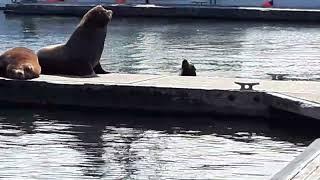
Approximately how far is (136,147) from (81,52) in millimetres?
4274

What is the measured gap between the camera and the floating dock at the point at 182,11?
38.3 meters

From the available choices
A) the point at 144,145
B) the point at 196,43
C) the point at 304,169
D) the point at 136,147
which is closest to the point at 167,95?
the point at 144,145

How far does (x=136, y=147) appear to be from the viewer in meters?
10.2

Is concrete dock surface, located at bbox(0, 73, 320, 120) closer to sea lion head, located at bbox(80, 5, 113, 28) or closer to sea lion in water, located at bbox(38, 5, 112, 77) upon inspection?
sea lion in water, located at bbox(38, 5, 112, 77)

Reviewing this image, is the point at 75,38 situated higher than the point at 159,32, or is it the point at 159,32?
the point at 75,38

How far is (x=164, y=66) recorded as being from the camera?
1947 cm

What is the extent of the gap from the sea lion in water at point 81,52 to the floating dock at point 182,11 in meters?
24.2

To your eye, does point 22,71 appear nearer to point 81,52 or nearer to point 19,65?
point 19,65

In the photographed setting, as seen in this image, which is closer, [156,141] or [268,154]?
[268,154]

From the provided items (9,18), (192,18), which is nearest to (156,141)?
(192,18)

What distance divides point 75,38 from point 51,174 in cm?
578

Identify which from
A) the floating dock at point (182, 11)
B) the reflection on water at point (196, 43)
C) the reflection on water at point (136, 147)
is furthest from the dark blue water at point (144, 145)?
the floating dock at point (182, 11)

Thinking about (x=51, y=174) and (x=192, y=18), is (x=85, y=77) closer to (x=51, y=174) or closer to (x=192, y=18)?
(x=51, y=174)

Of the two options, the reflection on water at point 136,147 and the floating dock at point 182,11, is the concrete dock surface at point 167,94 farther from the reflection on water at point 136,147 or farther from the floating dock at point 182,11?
the floating dock at point 182,11
